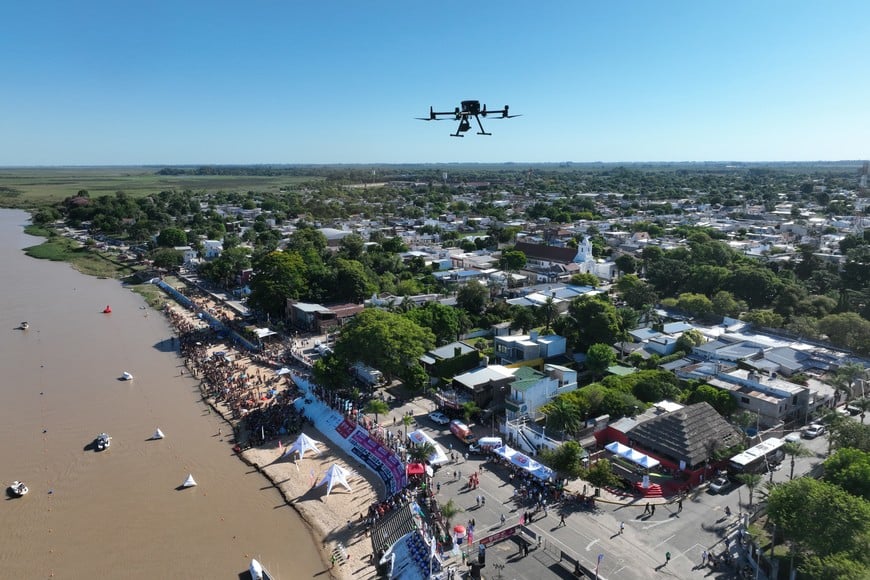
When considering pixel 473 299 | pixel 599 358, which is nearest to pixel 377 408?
pixel 599 358

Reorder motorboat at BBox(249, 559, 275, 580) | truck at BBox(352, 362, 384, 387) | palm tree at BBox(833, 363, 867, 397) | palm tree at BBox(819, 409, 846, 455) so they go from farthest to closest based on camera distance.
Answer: truck at BBox(352, 362, 384, 387) < palm tree at BBox(833, 363, 867, 397) < palm tree at BBox(819, 409, 846, 455) < motorboat at BBox(249, 559, 275, 580)

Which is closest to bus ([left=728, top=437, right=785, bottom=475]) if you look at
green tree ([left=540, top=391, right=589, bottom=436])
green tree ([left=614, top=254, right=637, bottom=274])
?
green tree ([left=540, top=391, right=589, bottom=436])

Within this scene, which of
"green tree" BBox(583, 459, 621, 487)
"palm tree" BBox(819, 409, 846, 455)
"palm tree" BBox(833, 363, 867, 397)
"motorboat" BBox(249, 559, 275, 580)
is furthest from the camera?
"palm tree" BBox(833, 363, 867, 397)

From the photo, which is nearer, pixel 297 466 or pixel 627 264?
pixel 297 466

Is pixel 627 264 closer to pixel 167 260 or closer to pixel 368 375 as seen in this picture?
pixel 368 375

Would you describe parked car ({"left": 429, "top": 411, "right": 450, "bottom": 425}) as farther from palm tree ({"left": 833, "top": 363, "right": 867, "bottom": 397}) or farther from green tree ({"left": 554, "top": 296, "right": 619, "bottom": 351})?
palm tree ({"left": 833, "top": 363, "right": 867, "bottom": 397})

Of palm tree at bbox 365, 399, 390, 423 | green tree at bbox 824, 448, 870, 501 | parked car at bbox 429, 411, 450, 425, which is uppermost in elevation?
green tree at bbox 824, 448, 870, 501

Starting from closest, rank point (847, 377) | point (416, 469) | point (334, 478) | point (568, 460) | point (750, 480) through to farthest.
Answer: point (750, 480), point (568, 460), point (416, 469), point (334, 478), point (847, 377)

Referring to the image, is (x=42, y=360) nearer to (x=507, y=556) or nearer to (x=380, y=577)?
(x=380, y=577)

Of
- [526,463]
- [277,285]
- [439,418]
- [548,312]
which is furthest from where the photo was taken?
[277,285]
